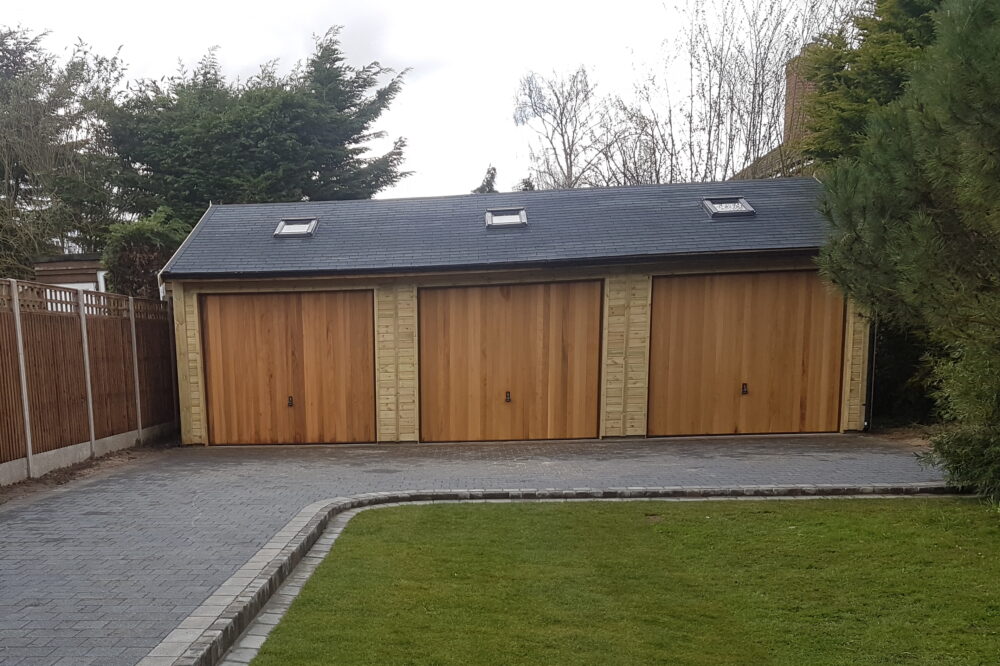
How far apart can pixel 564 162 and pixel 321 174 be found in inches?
374

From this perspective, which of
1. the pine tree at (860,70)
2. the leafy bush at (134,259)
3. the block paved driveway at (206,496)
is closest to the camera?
the block paved driveway at (206,496)

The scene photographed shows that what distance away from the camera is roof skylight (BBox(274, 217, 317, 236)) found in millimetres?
10016

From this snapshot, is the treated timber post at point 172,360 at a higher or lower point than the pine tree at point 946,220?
lower

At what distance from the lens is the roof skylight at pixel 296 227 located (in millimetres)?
10016

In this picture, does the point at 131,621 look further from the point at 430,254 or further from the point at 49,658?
the point at 430,254

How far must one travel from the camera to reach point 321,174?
70.8ft

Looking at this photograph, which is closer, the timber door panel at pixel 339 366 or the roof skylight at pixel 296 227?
the timber door panel at pixel 339 366

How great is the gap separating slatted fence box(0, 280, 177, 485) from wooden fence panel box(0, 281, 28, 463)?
11mm

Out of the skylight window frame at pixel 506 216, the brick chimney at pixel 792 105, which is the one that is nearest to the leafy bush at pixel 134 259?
the skylight window frame at pixel 506 216

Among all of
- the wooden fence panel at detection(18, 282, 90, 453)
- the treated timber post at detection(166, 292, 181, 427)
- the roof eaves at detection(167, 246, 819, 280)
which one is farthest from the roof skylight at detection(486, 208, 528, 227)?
the wooden fence panel at detection(18, 282, 90, 453)

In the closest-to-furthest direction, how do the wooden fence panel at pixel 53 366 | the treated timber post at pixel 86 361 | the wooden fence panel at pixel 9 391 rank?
the wooden fence panel at pixel 9 391
the wooden fence panel at pixel 53 366
the treated timber post at pixel 86 361

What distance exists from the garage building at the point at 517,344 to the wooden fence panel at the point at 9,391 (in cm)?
271

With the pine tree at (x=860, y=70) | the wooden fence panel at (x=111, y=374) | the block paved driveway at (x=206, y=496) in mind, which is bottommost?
the block paved driveway at (x=206, y=496)

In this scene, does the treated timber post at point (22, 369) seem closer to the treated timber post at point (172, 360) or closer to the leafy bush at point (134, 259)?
the treated timber post at point (172, 360)
